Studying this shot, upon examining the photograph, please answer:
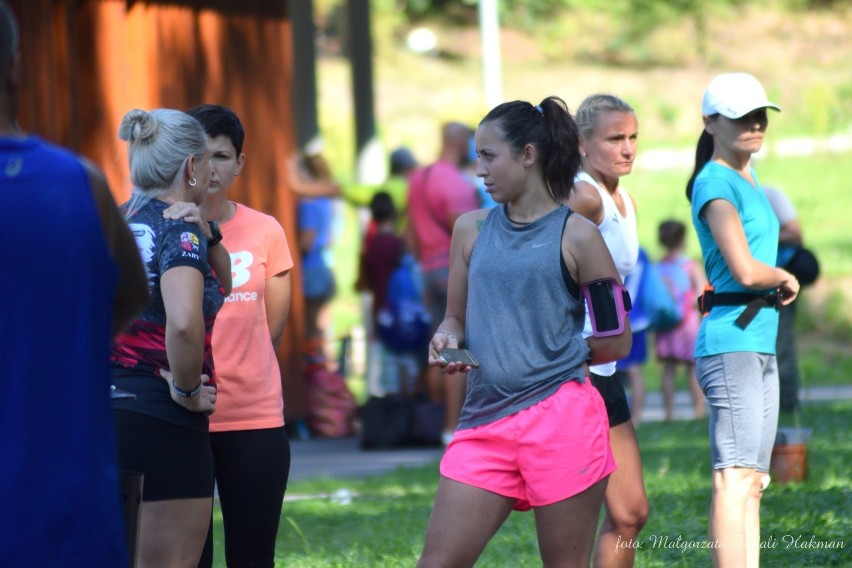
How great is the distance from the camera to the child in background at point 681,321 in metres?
12.3

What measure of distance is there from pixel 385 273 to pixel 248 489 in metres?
7.01

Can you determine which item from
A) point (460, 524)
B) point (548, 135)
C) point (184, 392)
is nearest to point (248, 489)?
point (184, 392)

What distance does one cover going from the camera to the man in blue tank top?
2.70 metres

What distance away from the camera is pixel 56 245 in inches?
107

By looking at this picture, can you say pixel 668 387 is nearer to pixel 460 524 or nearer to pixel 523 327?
pixel 523 327

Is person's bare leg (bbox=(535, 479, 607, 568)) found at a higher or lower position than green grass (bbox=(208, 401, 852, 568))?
higher

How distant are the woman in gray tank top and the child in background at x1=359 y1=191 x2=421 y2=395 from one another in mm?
7050

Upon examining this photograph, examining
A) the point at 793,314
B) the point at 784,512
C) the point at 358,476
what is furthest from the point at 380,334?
the point at 784,512

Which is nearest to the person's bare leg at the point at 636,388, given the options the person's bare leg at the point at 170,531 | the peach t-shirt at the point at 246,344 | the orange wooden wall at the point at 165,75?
the orange wooden wall at the point at 165,75

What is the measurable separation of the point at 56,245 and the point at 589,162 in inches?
112

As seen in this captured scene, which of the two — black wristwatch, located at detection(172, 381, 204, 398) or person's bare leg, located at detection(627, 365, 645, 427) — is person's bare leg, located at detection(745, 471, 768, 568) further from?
person's bare leg, located at detection(627, 365, 645, 427)

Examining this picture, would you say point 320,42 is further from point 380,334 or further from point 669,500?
point 669,500

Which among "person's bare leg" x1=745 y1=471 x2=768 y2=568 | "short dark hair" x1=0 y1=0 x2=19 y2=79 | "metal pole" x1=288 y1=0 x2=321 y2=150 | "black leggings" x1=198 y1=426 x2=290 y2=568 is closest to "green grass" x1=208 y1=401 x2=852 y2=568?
"person's bare leg" x1=745 y1=471 x2=768 y2=568

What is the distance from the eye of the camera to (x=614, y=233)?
5.09m
